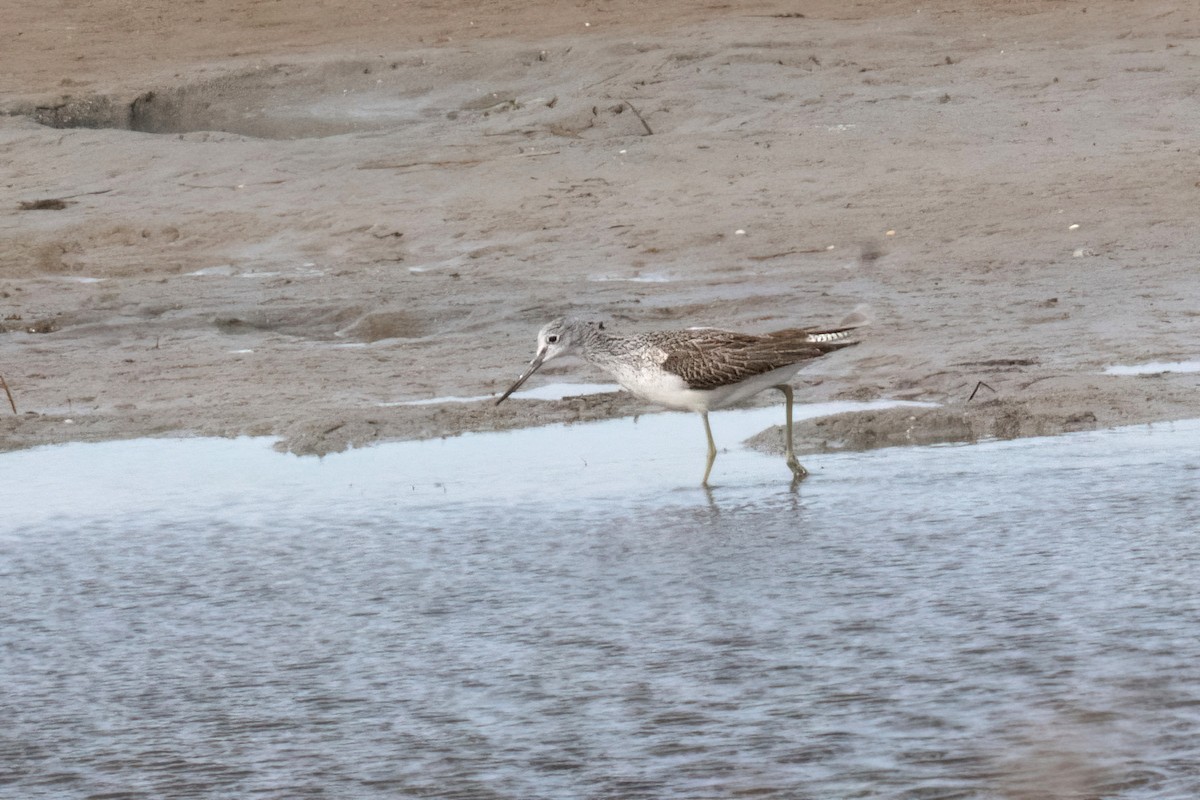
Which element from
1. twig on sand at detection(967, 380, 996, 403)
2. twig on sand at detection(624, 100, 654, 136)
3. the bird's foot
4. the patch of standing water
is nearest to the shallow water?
the bird's foot

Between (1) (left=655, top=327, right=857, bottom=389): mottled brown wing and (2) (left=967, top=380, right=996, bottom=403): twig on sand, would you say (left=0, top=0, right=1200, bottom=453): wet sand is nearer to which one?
(2) (left=967, top=380, right=996, bottom=403): twig on sand

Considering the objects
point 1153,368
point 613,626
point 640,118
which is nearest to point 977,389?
point 1153,368

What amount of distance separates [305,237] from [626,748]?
11.0m

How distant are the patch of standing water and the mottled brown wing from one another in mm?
1718

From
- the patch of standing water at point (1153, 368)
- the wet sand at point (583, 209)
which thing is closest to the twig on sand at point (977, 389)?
the wet sand at point (583, 209)

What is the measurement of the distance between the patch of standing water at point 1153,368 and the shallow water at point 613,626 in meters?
1.13

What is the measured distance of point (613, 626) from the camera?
16.1ft

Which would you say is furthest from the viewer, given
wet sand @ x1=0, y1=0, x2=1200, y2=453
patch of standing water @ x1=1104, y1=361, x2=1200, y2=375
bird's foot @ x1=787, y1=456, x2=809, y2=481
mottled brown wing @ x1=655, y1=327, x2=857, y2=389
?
wet sand @ x1=0, y1=0, x2=1200, y2=453

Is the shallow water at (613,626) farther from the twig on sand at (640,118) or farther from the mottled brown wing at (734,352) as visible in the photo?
the twig on sand at (640,118)

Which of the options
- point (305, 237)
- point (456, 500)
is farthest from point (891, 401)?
point (305, 237)

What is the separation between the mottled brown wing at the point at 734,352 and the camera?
7.38 meters

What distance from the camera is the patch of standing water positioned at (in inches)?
336

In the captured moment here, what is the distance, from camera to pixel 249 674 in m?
4.61

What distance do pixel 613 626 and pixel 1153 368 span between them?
4.63m
